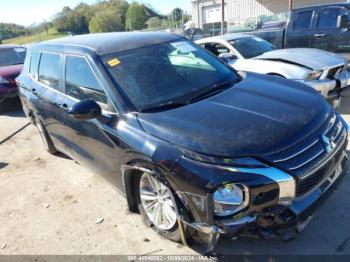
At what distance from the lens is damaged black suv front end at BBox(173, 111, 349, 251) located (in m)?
2.44

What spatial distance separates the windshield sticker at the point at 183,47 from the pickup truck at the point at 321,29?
15.8ft

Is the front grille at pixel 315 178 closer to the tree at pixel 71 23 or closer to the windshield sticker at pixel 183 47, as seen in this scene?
the windshield sticker at pixel 183 47

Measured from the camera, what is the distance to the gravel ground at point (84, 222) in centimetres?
307

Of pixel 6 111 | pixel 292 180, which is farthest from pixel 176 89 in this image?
pixel 6 111

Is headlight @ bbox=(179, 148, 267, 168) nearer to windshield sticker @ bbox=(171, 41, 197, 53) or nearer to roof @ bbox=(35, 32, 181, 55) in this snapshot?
roof @ bbox=(35, 32, 181, 55)

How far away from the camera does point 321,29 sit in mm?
7988

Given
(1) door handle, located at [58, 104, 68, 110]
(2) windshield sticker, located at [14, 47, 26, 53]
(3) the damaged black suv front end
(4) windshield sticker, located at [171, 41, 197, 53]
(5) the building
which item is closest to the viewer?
(3) the damaged black suv front end

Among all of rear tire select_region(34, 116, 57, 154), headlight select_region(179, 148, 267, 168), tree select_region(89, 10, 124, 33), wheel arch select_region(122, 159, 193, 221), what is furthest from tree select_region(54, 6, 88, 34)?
headlight select_region(179, 148, 267, 168)

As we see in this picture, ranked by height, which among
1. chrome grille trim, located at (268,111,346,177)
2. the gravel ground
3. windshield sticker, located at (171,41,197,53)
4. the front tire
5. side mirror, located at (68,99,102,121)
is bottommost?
the gravel ground

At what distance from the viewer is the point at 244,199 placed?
2.46 m

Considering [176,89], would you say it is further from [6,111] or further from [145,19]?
[145,19]

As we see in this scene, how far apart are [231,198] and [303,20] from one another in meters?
6.98

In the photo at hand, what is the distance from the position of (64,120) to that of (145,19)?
2631 cm

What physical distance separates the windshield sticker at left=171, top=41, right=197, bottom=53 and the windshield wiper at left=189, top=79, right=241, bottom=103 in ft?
2.52
